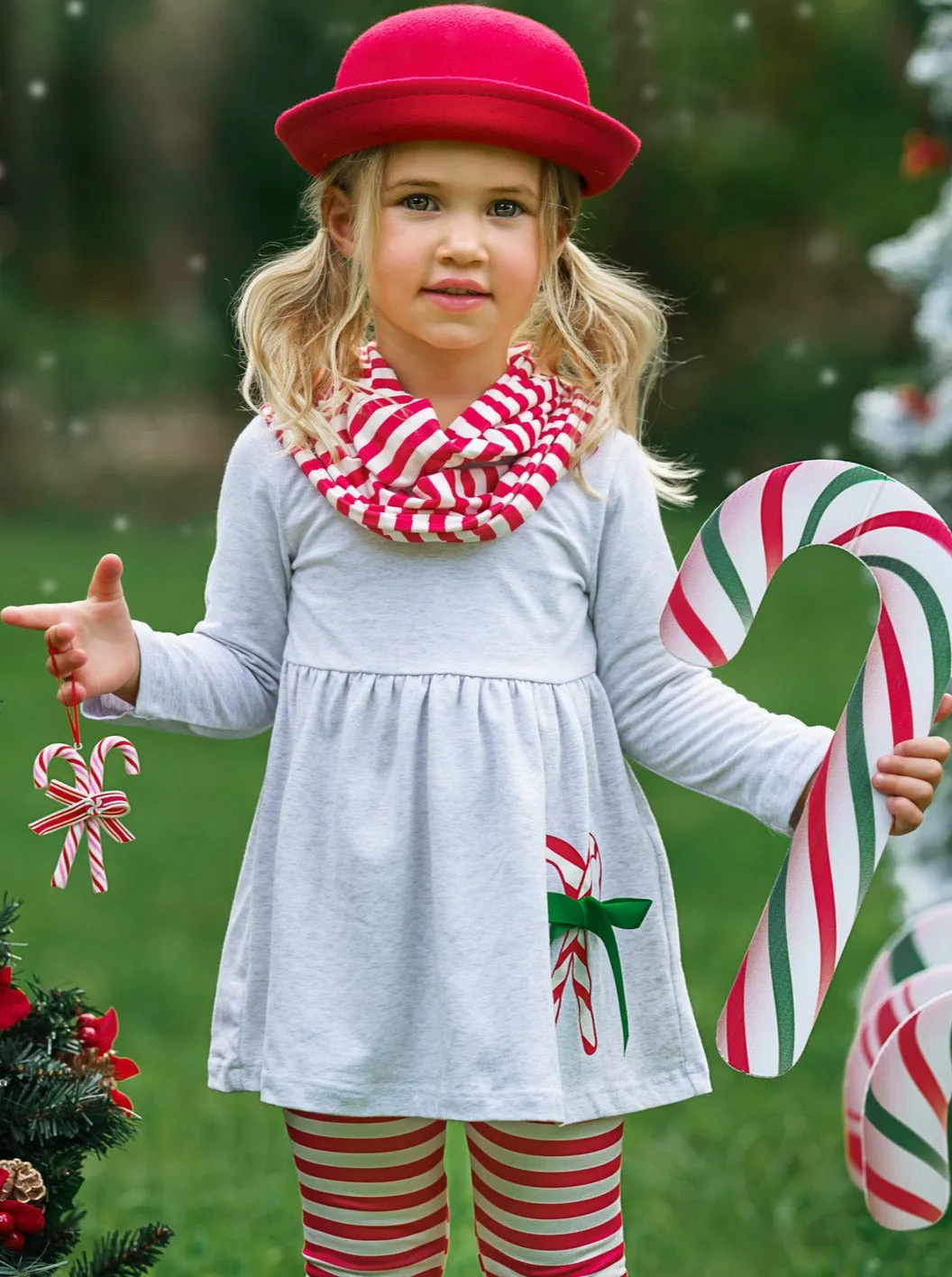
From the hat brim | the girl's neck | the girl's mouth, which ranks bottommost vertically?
the girl's neck

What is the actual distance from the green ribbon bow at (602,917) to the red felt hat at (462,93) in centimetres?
77

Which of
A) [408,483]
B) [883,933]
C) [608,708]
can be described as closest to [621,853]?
[608,708]

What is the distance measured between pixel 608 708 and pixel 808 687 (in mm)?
4954

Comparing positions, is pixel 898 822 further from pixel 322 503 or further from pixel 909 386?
pixel 909 386

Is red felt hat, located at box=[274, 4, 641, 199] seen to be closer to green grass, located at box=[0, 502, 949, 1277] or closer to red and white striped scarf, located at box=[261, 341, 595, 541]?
red and white striped scarf, located at box=[261, 341, 595, 541]

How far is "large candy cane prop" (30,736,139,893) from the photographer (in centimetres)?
186

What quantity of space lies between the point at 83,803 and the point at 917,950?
133 cm

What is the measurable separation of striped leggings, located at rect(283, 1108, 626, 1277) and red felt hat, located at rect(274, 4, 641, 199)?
102 centimetres

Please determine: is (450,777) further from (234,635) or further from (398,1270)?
(398,1270)

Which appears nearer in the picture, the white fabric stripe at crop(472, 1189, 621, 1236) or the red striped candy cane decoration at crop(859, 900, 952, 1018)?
the white fabric stripe at crop(472, 1189, 621, 1236)

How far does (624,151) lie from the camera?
1.95 m

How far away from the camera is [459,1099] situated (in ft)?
5.91

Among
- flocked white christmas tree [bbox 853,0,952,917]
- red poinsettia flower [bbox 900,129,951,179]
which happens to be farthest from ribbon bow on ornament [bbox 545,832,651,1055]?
red poinsettia flower [bbox 900,129,951,179]

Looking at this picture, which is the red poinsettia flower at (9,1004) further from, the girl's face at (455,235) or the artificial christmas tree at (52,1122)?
the girl's face at (455,235)
